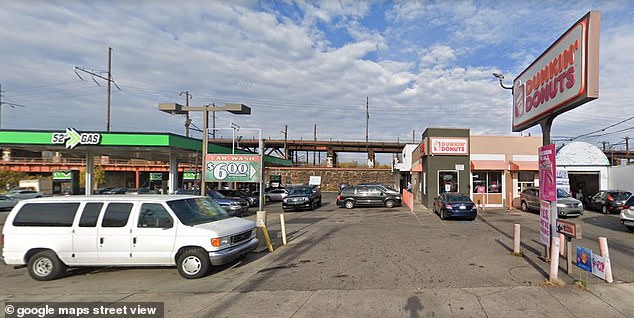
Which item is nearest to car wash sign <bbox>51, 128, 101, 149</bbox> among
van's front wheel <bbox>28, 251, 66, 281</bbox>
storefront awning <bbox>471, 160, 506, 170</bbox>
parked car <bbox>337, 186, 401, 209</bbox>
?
van's front wheel <bbox>28, 251, 66, 281</bbox>

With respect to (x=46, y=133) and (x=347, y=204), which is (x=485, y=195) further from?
(x=46, y=133)

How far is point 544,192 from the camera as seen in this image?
27.8 ft

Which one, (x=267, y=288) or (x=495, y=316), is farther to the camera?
(x=267, y=288)

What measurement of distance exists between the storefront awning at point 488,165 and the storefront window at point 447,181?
1350 mm

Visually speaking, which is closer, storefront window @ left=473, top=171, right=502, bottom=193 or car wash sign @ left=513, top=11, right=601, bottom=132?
car wash sign @ left=513, top=11, right=601, bottom=132

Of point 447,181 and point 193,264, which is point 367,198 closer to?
point 447,181

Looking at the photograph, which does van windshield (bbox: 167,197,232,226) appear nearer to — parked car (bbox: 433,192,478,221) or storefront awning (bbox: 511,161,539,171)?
parked car (bbox: 433,192,478,221)

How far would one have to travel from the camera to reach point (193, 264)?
24.0ft

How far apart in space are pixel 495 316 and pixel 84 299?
6666 mm

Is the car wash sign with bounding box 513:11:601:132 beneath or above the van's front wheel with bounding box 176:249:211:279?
above

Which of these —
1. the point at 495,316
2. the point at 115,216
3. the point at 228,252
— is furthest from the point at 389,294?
the point at 115,216

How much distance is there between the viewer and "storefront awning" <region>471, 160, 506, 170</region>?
23.6 metres

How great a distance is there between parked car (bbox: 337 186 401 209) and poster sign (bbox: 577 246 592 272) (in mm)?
17422

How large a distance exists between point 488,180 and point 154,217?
2255 centimetres
